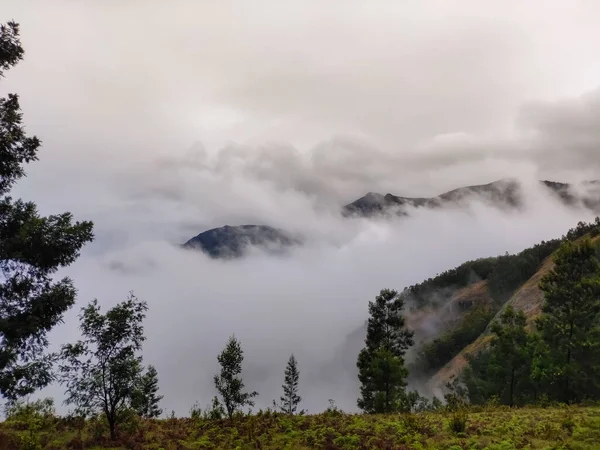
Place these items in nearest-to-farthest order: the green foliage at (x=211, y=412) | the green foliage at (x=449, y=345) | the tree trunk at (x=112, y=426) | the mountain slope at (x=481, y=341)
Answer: the tree trunk at (x=112, y=426) < the green foliage at (x=211, y=412) < the mountain slope at (x=481, y=341) < the green foliage at (x=449, y=345)

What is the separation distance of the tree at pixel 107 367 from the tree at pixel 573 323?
4179 cm

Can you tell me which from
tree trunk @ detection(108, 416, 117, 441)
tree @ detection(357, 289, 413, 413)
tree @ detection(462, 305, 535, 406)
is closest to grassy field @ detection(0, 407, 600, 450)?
tree trunk @ detection(108, 416, 117, 441)

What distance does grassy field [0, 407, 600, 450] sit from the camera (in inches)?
742

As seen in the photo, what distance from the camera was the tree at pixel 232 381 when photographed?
31250 millimetres

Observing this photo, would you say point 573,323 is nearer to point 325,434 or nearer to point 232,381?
point 325,434

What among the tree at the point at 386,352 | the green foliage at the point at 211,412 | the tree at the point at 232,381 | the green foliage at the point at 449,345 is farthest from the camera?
the green foliage at the point at 449,345

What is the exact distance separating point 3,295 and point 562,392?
52.2 meters

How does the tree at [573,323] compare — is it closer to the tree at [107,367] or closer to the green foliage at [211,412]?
the green foliage at [211,412]

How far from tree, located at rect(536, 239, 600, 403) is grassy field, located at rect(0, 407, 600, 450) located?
21044 mm

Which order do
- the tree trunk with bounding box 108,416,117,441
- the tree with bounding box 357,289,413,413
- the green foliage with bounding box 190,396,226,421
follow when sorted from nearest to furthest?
the tree trunk with bounding box 108,416,117,441 → the green foliage with bounding box 190,396,226,421 → the tree with bounding box 357,289,413,413

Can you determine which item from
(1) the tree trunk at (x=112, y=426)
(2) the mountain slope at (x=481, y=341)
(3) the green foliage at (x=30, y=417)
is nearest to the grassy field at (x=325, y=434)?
(3) the green foliage at (x=30, y=417)

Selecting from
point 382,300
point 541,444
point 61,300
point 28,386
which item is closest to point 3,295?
point 61,300

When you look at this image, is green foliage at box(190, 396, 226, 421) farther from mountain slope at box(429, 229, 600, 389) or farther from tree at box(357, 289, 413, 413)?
mountain slope at box(429, 229, 600, 389)

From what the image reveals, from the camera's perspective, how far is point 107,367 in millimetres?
20984
